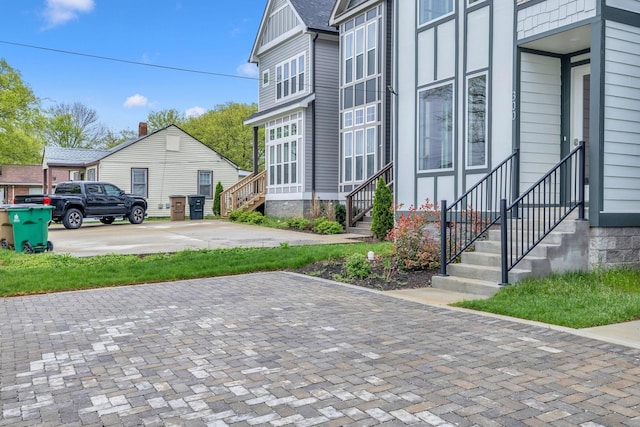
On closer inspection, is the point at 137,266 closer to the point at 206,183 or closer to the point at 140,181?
the point at 140,181

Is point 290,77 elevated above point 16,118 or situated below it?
below

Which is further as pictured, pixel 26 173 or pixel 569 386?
pixel 26 173

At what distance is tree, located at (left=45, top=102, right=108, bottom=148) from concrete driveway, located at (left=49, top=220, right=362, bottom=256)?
36.8 m

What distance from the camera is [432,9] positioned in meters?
10.7

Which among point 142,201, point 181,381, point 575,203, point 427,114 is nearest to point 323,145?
point 142,201

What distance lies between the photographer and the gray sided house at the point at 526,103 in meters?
7.71

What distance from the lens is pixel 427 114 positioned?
10.8 m

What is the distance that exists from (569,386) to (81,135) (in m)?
55.2

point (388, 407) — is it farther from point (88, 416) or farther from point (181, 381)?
point (88, 416)

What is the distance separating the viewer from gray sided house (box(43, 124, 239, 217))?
29938 millimetres

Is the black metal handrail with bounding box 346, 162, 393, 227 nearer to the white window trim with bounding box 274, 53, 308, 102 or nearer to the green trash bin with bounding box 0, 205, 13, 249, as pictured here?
the white window trim with bounding box 274, 53, 308, 102

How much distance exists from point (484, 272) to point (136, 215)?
1807 cm

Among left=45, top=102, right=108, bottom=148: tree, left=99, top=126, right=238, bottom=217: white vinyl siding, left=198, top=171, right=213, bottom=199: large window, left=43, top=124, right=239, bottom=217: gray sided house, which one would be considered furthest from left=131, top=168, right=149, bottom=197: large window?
left=45, top=102, right=108, bottom=148: tree

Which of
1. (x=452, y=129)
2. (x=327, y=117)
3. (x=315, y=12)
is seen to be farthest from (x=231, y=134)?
(x=452, y=129)
